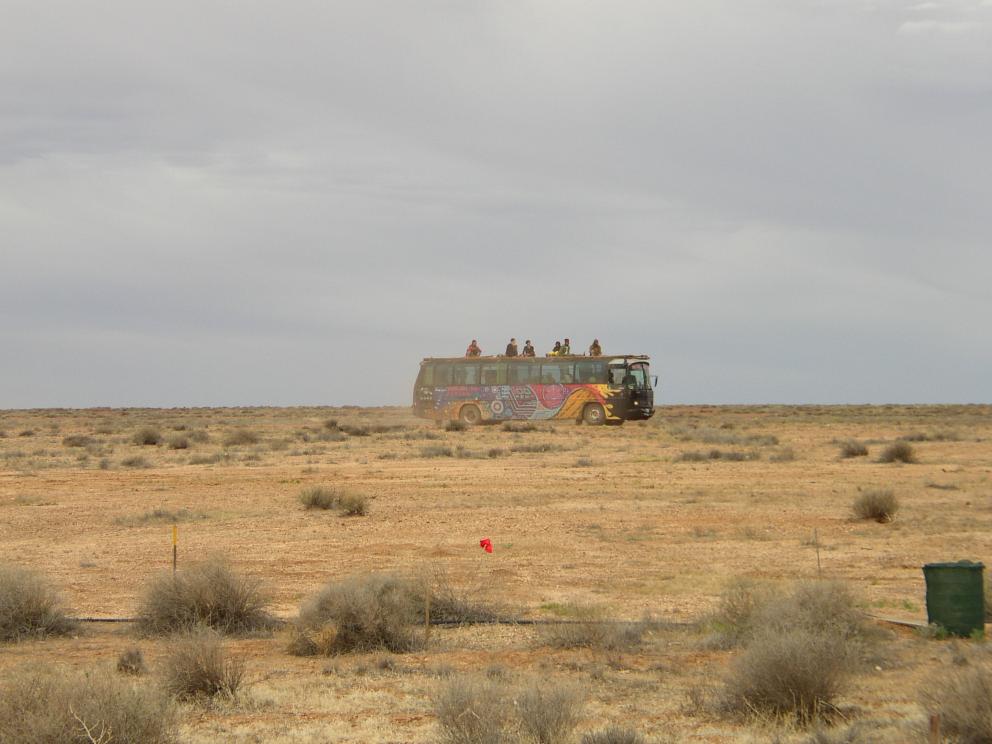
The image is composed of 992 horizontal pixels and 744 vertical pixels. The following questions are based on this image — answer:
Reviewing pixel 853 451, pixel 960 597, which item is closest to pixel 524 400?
pixel 853 451

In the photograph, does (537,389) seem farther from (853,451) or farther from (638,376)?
(853,451)

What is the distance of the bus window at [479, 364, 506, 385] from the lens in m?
53.6

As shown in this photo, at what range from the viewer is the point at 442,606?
510 inches

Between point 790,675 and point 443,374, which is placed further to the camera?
point 443,374

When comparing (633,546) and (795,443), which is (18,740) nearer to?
(633,546)

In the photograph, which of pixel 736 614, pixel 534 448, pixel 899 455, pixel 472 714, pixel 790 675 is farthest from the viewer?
pixel 534 448

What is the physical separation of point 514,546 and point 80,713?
38.7 ft

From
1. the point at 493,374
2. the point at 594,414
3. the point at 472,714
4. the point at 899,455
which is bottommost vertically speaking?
the point at 472,714

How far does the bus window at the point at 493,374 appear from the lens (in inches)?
2109

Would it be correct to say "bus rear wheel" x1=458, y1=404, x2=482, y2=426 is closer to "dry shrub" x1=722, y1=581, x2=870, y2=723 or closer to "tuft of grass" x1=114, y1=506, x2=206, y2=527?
"tuft of grass" x1=114, y1=506, x2=206, y2=527

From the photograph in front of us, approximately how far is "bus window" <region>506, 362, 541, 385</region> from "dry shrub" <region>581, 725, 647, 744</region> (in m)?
45.2

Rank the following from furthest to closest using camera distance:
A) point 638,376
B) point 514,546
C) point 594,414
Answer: point 594,414 → point 638,376 → point 514,546

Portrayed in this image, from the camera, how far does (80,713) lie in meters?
7.23

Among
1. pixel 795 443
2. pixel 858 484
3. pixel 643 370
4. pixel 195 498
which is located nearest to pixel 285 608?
pixel 195 498
